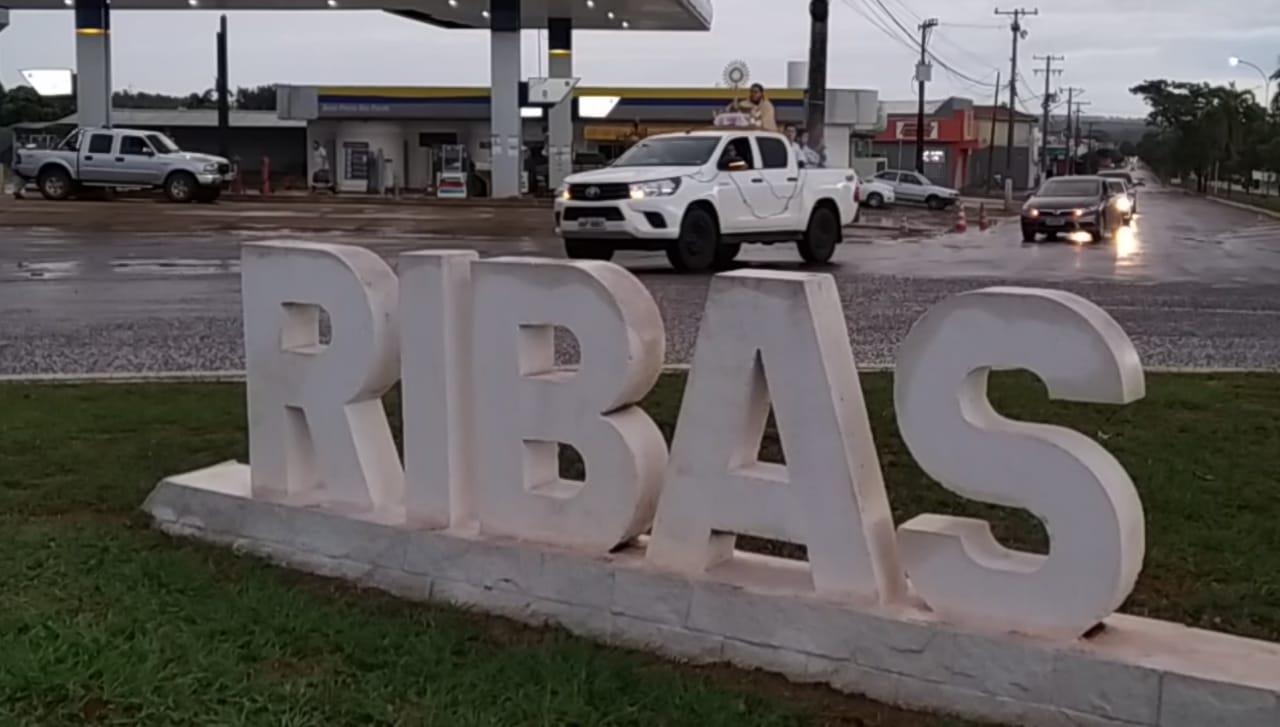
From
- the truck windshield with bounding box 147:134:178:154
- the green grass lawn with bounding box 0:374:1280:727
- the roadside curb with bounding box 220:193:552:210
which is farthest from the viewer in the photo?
the roadside curb with bounding box 220:193:552:210

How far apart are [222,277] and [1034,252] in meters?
14.2

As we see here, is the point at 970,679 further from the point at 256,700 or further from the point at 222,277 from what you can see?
the point at 222,277

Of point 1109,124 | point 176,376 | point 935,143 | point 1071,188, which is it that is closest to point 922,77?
point 935,143

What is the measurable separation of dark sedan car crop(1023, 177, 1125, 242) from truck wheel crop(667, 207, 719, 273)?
1318 cm

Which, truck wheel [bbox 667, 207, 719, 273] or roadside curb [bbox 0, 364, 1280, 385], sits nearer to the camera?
roadside curb [bbox 0, 364, 1280, 385]

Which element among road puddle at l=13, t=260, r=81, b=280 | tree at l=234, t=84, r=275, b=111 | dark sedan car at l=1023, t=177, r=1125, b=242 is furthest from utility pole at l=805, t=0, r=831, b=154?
tree at l=234, t=84, r=275, b=111

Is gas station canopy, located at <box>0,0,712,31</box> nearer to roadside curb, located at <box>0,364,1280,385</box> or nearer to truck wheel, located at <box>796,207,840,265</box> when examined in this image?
truck wheel, located at <box>796,207,840,265</box>

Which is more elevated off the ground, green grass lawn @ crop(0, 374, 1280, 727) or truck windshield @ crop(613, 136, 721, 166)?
truck windshield @ crop(613, 136, 721, 166)

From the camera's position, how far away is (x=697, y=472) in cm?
440

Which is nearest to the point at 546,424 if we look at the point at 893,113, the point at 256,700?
the point at 256,700

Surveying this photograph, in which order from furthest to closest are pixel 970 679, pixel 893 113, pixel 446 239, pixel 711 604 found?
pixel 893 113
pixel 446 239
pixel 711 604
pixel 970 679

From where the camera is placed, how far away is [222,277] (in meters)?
16.8

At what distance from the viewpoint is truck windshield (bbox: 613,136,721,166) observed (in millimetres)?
18500

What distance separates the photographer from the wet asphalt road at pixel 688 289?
10.7 m
